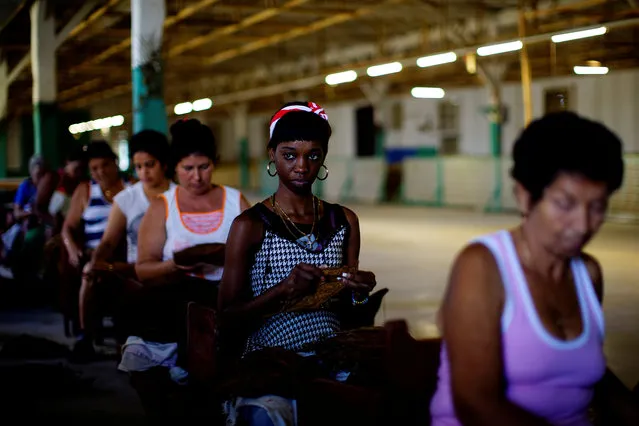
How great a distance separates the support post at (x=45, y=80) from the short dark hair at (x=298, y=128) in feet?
37.2

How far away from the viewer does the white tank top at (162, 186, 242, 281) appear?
4.85m

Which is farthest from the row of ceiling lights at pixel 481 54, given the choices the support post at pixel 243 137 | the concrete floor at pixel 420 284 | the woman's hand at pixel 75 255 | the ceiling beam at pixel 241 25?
the support post at pixel 243 137

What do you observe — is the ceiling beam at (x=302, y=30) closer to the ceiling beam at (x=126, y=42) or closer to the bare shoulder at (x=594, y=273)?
the ceiling beam at (x=126, y=42)

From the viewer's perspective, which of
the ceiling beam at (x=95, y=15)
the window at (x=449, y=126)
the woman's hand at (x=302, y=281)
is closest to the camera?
the woman's hand at (x=302, y=281)

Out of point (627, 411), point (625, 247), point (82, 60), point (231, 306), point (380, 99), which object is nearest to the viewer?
point (627, 411)

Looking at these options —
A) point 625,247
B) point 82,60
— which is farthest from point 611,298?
point 82,60

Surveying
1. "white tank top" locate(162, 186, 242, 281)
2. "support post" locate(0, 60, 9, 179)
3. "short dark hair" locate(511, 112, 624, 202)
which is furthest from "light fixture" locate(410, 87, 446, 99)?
"short dark hair" locate(511, 112, 624, 202)

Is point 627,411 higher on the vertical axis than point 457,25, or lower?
lower

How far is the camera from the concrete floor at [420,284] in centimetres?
570

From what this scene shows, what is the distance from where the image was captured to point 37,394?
5.69 metres

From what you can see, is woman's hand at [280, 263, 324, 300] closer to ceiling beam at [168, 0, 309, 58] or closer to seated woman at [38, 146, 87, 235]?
seated woman at [38, 146, 87, 235]

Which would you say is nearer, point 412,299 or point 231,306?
point 231,306

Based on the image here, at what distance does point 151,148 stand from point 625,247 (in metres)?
9.67

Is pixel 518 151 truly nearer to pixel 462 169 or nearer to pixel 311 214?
pixel 311 214
